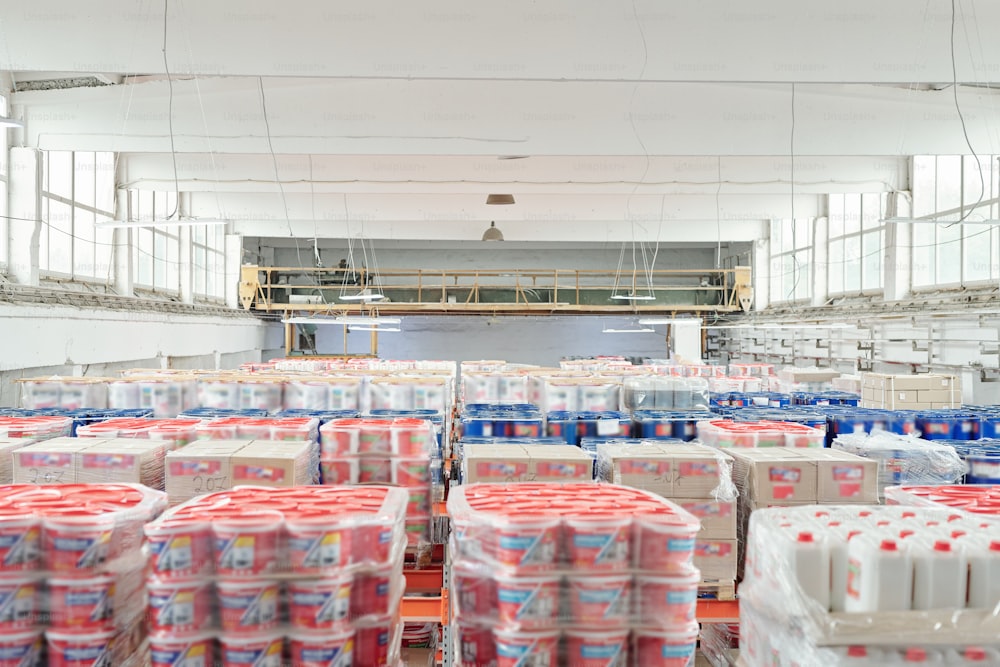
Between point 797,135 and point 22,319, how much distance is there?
39.3 feet

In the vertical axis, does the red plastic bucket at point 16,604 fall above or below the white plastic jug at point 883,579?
below

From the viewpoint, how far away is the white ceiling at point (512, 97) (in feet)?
23.2

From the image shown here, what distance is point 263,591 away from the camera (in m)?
2.79

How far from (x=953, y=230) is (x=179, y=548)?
15349 millimetres

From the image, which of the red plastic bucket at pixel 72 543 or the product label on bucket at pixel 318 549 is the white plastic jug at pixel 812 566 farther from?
the red plastic bucket at pixel 72 543

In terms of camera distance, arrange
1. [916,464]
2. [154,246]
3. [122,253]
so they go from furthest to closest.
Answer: [154,246] < [122,253] < [916,464]

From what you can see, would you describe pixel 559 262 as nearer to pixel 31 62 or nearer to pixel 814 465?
pixel 31 62

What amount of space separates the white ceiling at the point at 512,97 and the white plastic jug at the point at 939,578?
5.82 meters

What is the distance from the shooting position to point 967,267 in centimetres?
1349

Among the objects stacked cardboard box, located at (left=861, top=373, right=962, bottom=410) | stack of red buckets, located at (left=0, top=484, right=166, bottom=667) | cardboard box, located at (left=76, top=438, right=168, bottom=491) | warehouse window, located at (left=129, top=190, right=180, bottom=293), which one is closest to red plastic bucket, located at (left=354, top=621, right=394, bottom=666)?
stack of red buckets, located at (left=0, top=484, right=166, bottom=667)

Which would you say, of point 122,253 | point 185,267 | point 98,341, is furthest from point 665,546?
point 185,267

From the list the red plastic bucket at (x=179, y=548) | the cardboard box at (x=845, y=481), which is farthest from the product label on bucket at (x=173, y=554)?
the cardboard box at (x=845, y=481)

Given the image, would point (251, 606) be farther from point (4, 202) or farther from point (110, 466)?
point (4, 202)

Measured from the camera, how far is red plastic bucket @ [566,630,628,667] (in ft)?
9.50
